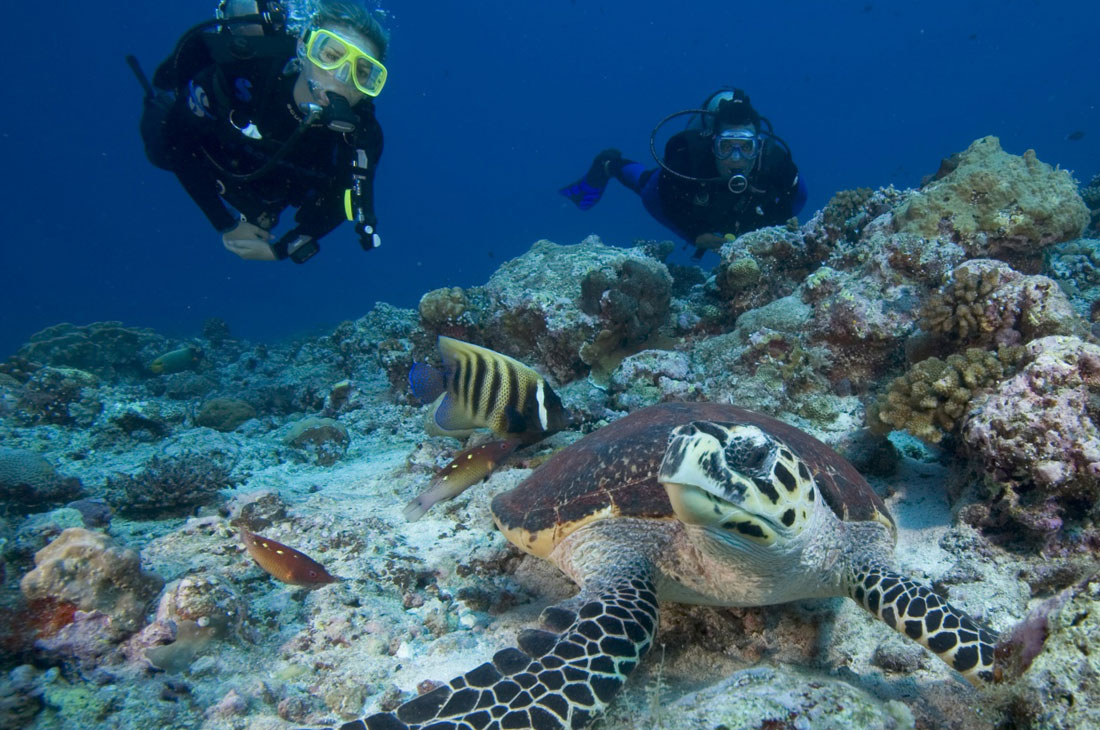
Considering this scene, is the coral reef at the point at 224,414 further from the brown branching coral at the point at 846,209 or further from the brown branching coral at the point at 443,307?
the brown branching coral at the point at 846,209

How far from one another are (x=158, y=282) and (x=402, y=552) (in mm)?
103221

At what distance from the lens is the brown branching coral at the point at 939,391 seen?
127 inches

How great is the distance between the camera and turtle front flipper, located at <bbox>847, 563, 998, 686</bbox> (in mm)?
1765

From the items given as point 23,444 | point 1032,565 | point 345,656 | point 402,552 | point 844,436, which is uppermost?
point 23,444

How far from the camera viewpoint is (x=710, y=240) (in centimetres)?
891

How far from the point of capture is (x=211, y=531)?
3.53 meters

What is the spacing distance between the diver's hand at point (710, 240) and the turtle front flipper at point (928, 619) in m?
7.31

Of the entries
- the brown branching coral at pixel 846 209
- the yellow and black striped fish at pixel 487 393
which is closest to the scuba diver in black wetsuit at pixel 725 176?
the brown branching coral at pixel 846 209

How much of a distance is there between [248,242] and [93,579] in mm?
4485

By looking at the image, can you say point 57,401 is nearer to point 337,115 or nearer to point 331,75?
point 337,115

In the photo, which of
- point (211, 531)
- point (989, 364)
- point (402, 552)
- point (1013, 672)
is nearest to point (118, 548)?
point (211, 531)

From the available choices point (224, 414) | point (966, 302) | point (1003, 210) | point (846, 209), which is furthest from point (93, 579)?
point (846, 209)

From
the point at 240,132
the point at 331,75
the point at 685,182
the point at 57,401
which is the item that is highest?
the point at 685,182

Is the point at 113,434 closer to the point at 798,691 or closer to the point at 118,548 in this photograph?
the point at 118,548
